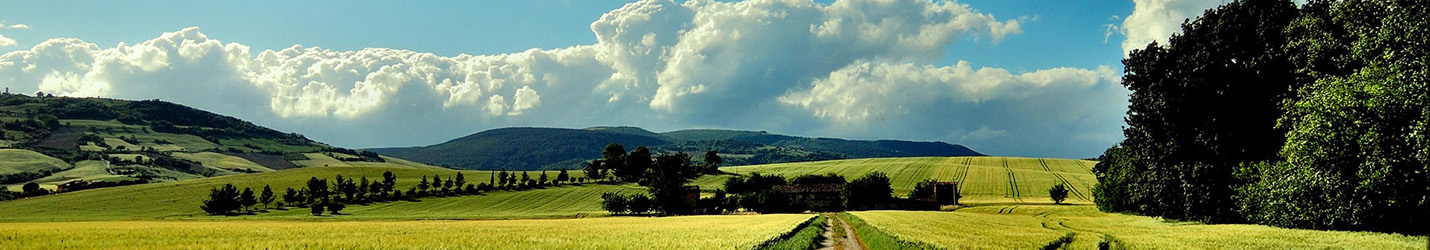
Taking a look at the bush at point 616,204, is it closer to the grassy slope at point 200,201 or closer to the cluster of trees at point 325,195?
the grassy slope at point 200,201

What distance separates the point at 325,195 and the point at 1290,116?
145 m

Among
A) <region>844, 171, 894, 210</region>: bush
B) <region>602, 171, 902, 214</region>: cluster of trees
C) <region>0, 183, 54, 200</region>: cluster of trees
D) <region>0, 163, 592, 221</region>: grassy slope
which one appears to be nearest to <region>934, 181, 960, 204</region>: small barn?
<region>602, 171, 902, 214</region>: cluster of trees

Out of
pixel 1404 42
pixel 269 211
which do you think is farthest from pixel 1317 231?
pixel 269 211

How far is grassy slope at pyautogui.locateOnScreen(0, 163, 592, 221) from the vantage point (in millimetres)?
110250

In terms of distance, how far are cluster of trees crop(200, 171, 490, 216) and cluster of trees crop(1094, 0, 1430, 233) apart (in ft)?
384

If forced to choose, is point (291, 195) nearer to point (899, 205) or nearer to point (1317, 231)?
point (899, 205)

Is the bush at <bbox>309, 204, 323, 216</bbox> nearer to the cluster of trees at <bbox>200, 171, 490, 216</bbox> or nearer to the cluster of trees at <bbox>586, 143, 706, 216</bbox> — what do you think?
the cluster of trees at <bbox>200, 171, 490, 216</bbox>

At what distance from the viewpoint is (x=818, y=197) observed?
13600cm

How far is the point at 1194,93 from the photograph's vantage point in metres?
36.8

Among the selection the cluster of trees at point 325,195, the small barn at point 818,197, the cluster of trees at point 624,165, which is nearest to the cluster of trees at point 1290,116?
the small barn at point 818,197

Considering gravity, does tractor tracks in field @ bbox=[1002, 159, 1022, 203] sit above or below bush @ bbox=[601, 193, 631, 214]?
above

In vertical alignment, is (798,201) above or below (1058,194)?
below

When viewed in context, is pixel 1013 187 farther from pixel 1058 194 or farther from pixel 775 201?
pixel 775 201

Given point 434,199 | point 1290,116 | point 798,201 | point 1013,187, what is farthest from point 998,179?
point 1290,116
